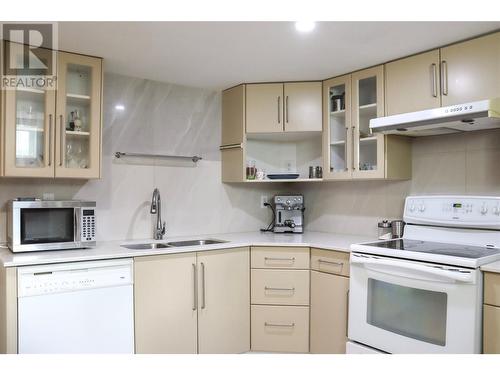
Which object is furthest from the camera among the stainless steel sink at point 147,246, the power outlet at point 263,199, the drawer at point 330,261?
the power outlet at point 263,199

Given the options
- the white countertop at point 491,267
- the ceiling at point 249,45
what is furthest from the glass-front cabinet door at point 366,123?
the white countertop at point 491,267

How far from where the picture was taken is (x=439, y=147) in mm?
2660

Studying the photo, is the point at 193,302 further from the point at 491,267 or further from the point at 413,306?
the point at 491,267

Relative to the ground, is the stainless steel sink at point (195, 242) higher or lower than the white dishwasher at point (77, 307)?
higher

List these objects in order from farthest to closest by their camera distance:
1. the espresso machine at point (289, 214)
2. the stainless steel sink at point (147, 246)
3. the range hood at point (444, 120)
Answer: the espresso machine at point (289, 214), the stainless steel sink at point (147, 246), the range hood at point (444, 120)

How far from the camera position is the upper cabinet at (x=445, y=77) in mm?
2137

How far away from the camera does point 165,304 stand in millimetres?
2416

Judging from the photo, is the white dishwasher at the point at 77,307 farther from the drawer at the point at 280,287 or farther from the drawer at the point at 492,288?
the drawer at the point at 492,288

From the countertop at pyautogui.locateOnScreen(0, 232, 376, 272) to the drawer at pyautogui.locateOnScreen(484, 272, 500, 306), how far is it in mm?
777

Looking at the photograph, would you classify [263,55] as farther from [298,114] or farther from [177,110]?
[177,110]

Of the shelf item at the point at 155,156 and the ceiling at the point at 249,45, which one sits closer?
the ceiling at the point at 249,45

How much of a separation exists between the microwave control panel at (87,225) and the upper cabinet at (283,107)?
1.32 m

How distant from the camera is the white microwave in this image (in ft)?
7.23

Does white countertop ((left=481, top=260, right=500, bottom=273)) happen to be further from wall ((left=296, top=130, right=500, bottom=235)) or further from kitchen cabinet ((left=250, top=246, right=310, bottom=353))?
kitchen cabinet ((left=250, top=246, right=310, bottom=353))
